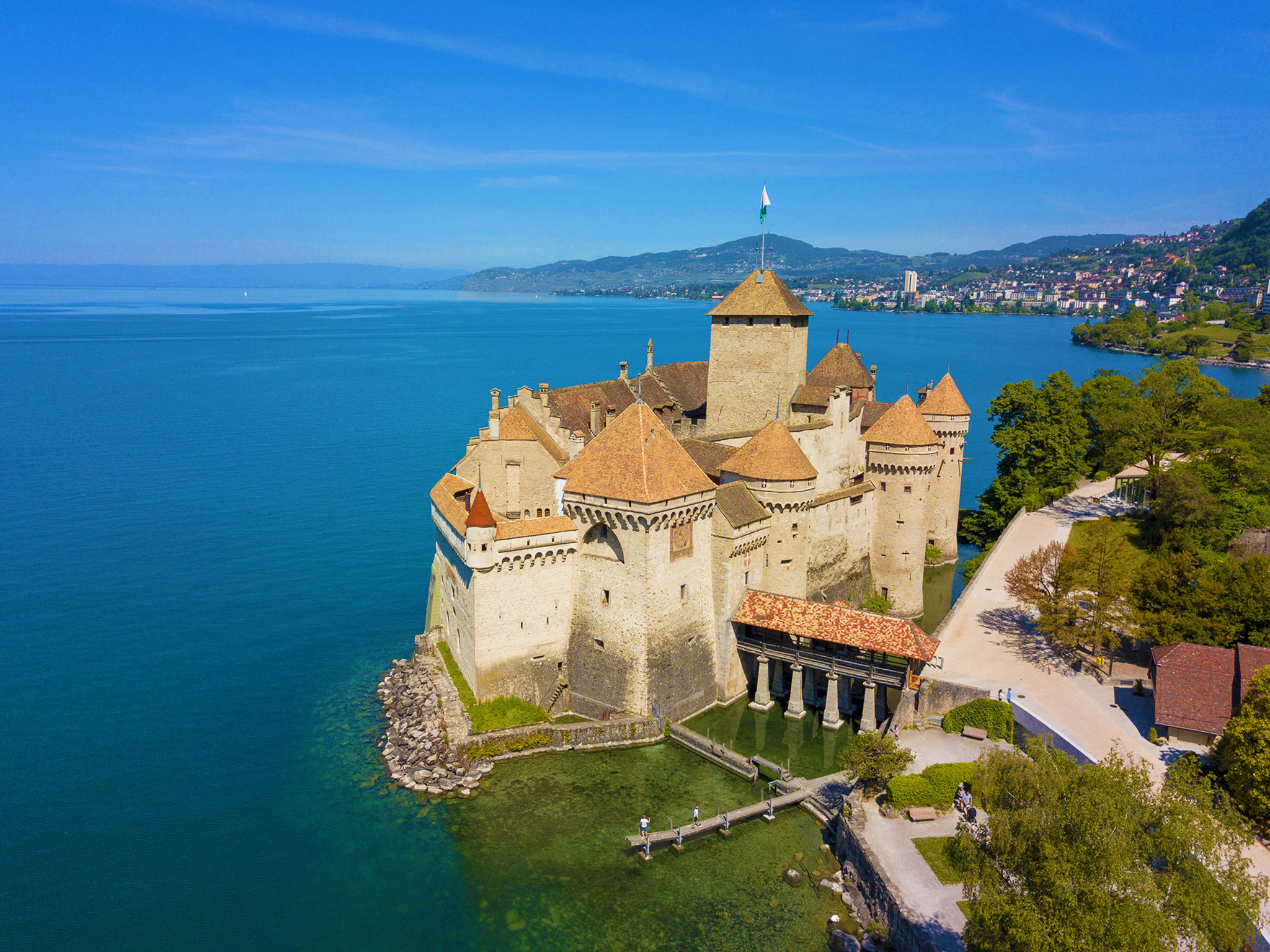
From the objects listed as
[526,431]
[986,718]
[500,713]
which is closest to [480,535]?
[500,713]

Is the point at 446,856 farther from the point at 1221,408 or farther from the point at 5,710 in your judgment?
the point at 1221,408

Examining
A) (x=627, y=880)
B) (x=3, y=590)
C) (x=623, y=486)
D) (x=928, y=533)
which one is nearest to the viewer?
(x=627, y=880)

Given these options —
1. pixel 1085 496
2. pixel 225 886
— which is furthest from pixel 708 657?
pixel 1085 496

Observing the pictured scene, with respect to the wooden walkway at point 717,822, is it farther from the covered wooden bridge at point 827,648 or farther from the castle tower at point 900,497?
the castle tower at point 900,497

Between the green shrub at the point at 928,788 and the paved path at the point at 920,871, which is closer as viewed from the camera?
the paved path at the point at 920,871

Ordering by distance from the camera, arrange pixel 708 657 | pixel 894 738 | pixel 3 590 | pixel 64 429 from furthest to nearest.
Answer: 1. pixel 64 429
2. pixel 3 590
3. pixel 708 657
4. pixel 894 738

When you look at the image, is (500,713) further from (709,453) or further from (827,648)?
(709,453)

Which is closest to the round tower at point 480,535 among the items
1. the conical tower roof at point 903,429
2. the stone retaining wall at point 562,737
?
the stone retaining wall at point 562,737
